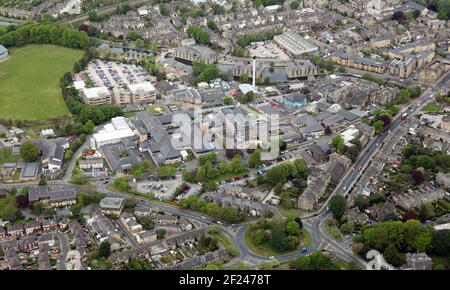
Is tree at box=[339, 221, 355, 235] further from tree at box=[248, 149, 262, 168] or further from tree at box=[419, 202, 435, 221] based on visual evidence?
tree at box=[248, 149, 262, 168]

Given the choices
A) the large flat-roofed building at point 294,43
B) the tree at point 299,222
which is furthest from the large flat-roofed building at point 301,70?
the tree at point 299,222

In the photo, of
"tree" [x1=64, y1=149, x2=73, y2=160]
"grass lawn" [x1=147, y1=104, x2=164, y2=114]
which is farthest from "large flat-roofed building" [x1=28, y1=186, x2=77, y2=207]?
"grass lawn" [x1=147, y1=104, x2=164, y2=114]

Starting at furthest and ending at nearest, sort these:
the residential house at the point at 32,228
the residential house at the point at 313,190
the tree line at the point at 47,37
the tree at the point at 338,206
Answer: the tree line at the point at 47,37 < the residential house at the point at 313,190 < the tree at the point at 338,206 < the residential house at the point at 32,228

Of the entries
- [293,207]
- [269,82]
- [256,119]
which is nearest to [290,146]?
[256,119]

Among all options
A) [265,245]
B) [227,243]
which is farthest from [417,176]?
[227,243]

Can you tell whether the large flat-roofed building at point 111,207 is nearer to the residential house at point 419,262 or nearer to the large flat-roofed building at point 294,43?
the residential house at point 419,262
